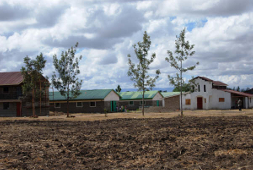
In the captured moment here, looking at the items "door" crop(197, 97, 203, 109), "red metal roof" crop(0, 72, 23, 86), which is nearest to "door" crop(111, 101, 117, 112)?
"door" crop(197, 97, 203, 109)

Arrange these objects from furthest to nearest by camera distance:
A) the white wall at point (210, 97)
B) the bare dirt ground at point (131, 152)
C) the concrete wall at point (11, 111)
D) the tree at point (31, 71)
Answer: the white wall at point (210, 97), the concrete wall at point (11, 111), the tree at point (31, 71), the bare dirt ground at point (131, 152)

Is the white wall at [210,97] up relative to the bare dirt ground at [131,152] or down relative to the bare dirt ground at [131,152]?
up

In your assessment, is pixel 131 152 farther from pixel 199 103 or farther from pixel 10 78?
pixel 199 103

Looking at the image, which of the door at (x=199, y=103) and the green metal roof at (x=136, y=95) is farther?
the green metal roof at (x=136, y=95)

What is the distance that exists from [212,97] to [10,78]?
33.3 metres

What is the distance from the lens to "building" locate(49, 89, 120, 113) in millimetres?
51531

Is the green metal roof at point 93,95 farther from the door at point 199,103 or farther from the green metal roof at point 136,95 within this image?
the door at point 199,103

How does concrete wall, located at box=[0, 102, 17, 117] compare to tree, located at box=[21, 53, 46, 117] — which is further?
concrete wall, located at box=[0, 102, 17, 117]

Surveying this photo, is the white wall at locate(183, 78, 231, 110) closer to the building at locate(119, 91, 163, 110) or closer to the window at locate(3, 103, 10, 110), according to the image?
the building at locate(119, 91, 163, 110)

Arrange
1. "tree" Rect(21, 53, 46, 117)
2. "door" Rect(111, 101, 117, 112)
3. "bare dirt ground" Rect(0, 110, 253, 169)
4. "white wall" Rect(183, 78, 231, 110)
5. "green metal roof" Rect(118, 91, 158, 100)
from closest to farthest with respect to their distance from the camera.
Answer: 1. "bare dirt ground" Rect(0, 110, 253, 169)
2. "tree" Rect(21, 53, 46, 117)
3. "white wall" Rect(183, 78, 231, 110)
4. "door" Rect(111, 101, 117, 112)
5. "green metal roof" Rect(118, 91, 158, 100)

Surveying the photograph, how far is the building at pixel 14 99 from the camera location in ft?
146

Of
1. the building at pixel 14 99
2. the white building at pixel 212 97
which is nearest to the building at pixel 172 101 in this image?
the white building at pixel 212 97

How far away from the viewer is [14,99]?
44344 mm

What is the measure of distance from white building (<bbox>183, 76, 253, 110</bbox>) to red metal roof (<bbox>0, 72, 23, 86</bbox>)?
28.1m
